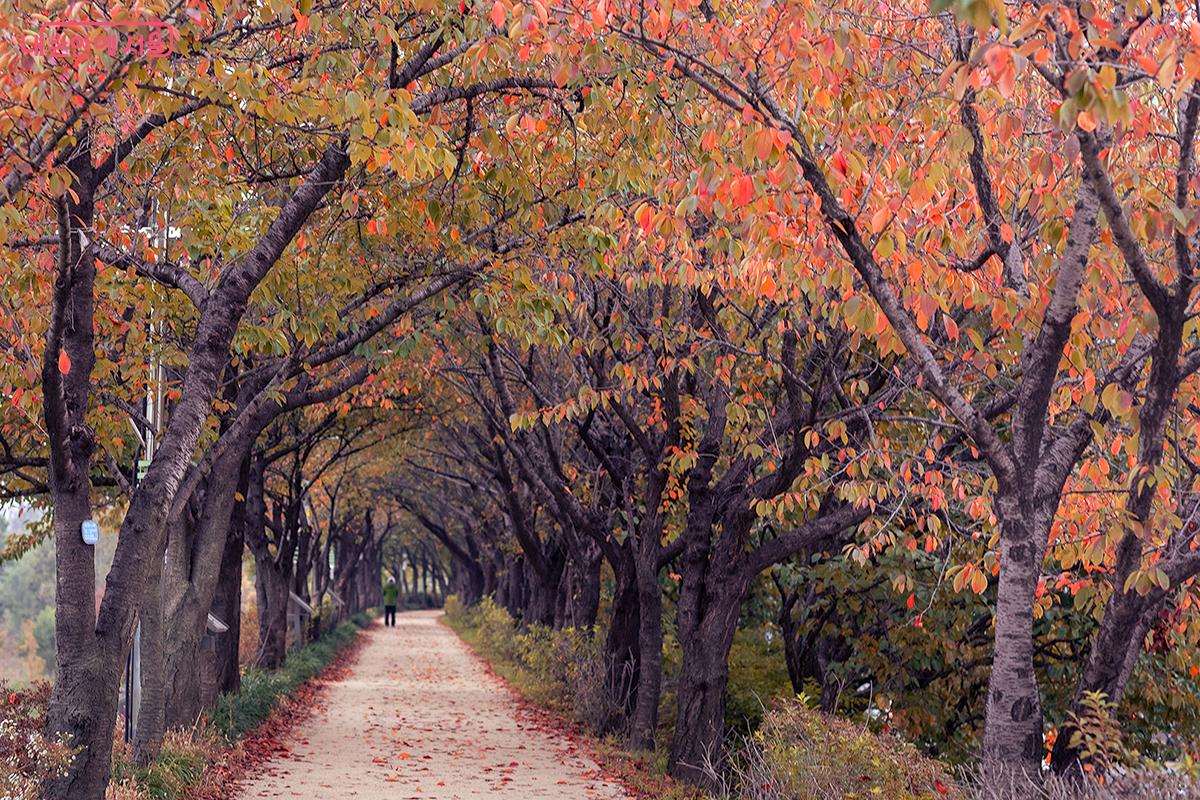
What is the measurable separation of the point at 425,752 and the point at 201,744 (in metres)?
3.32

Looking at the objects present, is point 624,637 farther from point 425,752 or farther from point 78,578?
point 78,578

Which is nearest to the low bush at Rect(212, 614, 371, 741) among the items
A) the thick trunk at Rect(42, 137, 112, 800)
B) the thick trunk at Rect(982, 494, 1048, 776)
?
the thick trunk at Rect(42, 137, 112, 800)

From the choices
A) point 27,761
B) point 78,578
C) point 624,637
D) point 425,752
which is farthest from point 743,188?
point 624,637

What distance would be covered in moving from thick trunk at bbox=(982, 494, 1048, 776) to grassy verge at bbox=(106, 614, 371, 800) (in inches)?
248

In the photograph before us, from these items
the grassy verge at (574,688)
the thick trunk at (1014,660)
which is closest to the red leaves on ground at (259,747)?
the grassy verge at (574,688)

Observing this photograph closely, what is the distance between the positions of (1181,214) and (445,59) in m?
5.18

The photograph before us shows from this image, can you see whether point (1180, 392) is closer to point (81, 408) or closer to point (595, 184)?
point (595, 184)

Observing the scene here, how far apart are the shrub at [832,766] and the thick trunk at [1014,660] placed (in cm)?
67

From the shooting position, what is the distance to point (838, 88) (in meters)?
7.10

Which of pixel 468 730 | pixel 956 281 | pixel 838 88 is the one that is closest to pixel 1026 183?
pixel 956 281

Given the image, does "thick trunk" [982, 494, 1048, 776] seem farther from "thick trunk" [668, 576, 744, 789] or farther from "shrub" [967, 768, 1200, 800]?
"thick trunk" [668, 576, 744, 789]

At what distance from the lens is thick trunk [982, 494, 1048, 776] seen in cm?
658

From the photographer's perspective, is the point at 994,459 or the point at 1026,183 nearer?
the point at 994,459

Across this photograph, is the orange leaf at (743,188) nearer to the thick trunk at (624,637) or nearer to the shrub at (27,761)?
the shrub at (27,761)
